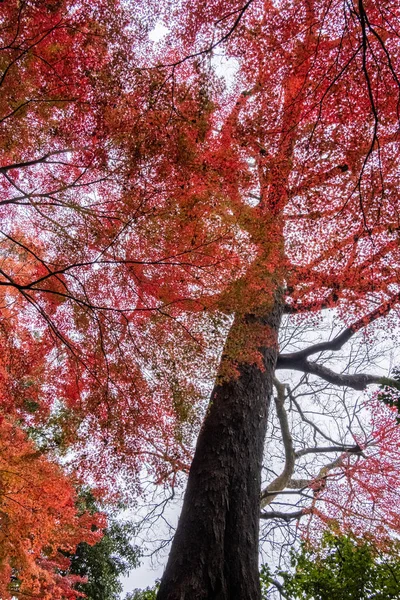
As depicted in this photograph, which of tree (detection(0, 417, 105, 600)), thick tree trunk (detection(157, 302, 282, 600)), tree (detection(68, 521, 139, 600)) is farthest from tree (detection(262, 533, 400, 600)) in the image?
tree (detection(68, 521, 139, 600))

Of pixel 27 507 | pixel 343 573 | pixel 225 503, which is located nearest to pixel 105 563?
pixel 27 507

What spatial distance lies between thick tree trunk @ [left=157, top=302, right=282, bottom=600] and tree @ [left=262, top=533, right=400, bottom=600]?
323cm

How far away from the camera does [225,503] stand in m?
3.39

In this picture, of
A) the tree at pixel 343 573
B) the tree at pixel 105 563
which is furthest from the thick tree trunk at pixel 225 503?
the tree at pixel 105 563

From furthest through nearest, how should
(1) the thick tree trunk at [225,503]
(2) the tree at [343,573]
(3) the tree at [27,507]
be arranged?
1. (3) the tree at [27,507]
2. (2) the tree at [343,573]
3. (1) the thick tree trunk at [225,503]

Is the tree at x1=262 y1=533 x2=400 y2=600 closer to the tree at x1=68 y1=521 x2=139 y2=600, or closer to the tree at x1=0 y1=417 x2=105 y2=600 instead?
the tree at x1=0 y1=417 x2=105 y2=600

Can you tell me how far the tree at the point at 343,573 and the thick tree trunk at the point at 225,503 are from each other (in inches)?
127

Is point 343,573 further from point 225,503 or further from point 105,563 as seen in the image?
point 105,563

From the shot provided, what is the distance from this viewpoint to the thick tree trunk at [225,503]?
2847 mm

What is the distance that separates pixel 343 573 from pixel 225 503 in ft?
12.3

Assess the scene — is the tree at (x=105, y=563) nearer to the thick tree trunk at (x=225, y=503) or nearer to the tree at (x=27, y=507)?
the tree at (x=27, y=507)

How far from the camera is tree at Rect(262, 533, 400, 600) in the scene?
5.32 metres

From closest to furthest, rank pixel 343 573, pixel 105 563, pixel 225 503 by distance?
pixel 225 503, pixel 343 573, pixel 105 563

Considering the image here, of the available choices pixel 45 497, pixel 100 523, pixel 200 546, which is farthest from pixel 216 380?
pixel 100 523
